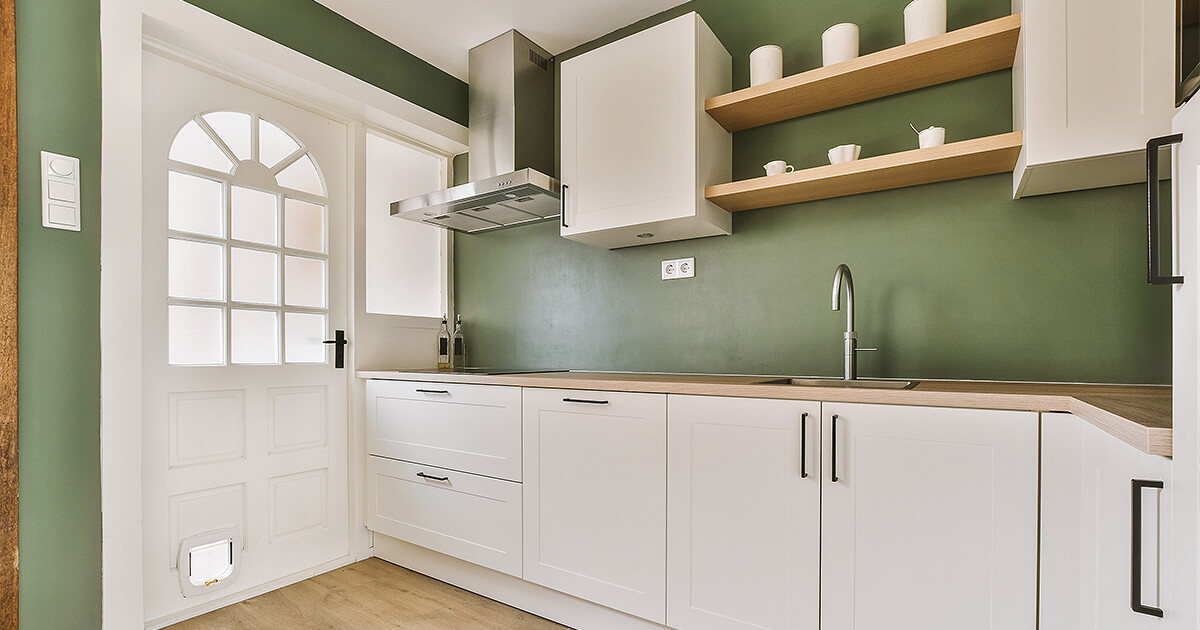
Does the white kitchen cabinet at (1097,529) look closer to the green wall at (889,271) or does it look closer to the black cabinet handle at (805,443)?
the black cabinet handle at (805,443)

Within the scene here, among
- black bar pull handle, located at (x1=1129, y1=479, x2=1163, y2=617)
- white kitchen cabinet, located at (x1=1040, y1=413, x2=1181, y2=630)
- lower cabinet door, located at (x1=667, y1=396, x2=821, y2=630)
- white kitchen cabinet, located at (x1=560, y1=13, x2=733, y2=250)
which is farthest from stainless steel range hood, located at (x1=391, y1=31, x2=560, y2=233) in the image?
black bar pull handle, located at (x1=1129, y1=479, x2=1163, y2=617)

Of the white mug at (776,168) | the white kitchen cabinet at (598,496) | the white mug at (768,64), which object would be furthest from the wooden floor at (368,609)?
the white mug at (768,64)

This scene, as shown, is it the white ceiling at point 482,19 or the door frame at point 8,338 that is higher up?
the white ceiling at point 482,19

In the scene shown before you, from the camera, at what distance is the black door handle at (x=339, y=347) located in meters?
2.67

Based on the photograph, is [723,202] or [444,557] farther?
[444,557]

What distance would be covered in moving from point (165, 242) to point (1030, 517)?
110 inches

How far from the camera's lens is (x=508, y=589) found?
7.29 feet

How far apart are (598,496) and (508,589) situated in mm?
654

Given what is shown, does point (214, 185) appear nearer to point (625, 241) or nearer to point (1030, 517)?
point (625, 241)

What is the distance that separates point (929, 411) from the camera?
138cm

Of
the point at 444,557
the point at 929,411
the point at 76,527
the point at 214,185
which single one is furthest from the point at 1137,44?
the point at 76,527

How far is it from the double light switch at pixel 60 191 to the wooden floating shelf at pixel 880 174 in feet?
6.59

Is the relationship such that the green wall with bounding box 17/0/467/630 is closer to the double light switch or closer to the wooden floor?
the double light switch

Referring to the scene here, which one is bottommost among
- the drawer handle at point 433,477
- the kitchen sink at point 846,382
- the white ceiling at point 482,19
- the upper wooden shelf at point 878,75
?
the drawer handle at point 433,477
